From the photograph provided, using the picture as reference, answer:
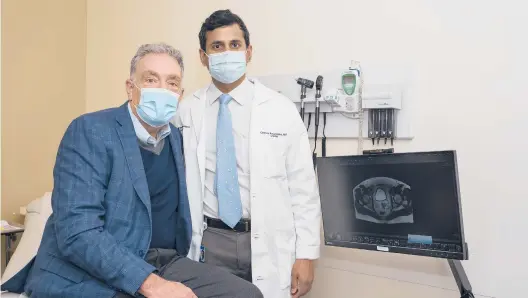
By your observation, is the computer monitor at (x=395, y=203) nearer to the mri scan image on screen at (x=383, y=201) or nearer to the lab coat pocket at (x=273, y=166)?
the mri scan image on screen at (x=383, y=201)

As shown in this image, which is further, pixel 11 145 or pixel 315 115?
pixel 11 145

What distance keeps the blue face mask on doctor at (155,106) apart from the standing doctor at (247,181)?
31 centimetres

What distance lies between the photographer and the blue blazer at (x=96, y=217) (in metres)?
1.38

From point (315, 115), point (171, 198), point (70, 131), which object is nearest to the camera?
point (70, 131)

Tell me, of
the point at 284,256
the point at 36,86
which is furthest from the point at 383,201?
the point at 36,86

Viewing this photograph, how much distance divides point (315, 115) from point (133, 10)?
153 centimetres

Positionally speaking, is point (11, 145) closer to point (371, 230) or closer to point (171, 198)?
point (171, 198)

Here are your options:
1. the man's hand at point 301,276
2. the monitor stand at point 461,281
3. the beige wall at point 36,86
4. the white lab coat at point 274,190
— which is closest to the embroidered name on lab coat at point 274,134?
the white lab coat at point 274,190

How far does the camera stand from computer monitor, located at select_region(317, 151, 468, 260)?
153cm

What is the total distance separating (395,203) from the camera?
167cm

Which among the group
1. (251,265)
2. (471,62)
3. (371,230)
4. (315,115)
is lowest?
(251,265)

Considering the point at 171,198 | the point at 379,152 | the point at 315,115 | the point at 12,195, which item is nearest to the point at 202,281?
the point at 171,198

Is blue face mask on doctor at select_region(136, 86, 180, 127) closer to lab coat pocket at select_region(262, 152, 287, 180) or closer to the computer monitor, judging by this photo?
lab coat pocket at select_region(262, 152, 287, 180)

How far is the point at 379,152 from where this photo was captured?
1689 mm
